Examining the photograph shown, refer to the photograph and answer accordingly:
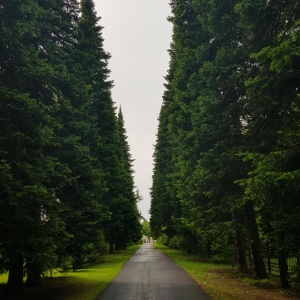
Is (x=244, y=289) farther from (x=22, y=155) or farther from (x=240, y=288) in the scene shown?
(x=22, y=155)

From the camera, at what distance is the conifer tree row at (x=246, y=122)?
7.16m

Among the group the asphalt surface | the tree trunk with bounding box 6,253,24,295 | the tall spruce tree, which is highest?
the tall spruce tree

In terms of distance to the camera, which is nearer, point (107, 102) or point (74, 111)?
point (74, 111)

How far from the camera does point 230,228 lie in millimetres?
14969

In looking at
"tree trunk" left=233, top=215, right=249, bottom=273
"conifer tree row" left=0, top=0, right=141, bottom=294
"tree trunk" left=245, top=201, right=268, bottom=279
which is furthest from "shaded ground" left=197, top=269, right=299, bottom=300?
"conifer tree row" left=0, top=0, right=141, bottom=294

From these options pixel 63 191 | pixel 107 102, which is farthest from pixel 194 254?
pixel 63 191

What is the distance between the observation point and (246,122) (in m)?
14.2

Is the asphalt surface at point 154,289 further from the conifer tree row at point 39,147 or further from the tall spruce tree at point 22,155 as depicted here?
the tall spruce tree at point 22,155

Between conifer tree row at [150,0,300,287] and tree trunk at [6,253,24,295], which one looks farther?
tree trunk at [6,253,24,295]

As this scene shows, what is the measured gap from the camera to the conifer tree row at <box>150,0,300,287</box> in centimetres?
716

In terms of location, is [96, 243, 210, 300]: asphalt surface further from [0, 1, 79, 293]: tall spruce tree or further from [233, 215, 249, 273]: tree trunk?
[0, 1, 79, 293]: tall spruce tree

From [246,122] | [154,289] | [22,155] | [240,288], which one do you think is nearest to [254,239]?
[240,288]

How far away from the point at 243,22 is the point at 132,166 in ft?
166

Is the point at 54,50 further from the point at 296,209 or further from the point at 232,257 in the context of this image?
the point at 232,257
